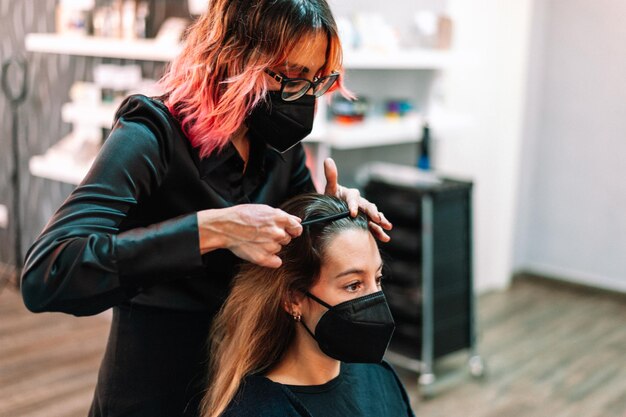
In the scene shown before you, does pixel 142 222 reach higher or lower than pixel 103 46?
lower

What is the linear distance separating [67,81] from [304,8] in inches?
129

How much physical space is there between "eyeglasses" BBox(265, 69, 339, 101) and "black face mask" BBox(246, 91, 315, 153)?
1 cm

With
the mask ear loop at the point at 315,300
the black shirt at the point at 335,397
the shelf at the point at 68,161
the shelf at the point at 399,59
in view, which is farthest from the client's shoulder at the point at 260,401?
the shelf at the point at 68,161

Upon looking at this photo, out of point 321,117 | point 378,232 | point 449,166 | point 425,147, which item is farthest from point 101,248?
point 449,166

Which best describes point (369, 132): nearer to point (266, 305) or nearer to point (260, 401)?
point (266, 305)

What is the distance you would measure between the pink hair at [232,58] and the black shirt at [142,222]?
46mm

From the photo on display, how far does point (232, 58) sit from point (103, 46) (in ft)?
8.47

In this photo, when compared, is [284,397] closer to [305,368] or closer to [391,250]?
[305,368]

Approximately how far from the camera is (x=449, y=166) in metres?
4.62

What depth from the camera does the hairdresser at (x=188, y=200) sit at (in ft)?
3.79

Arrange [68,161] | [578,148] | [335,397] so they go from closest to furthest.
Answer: [335,397], [68,161], [578,148]

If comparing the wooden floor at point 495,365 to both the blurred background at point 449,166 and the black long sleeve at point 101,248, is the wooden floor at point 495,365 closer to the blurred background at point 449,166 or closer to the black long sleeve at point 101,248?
the blurred background at point 449,166

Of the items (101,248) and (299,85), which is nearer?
(101,248)

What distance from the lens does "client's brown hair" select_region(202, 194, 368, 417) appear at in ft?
5.16
